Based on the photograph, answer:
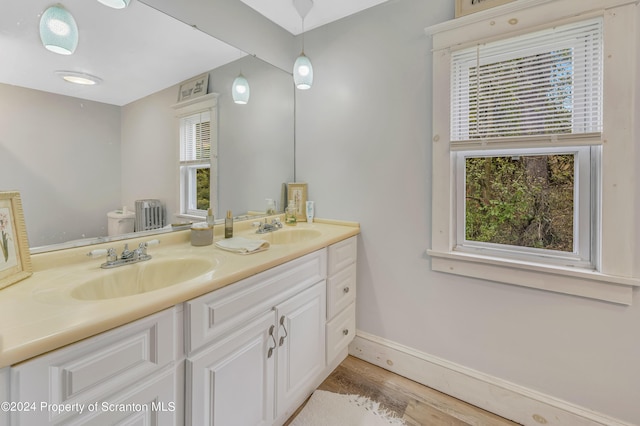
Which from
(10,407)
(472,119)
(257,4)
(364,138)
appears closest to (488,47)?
(472,119)

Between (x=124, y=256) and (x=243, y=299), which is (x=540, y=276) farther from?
(x=124, y=256)

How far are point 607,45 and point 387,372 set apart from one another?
2.03 metres

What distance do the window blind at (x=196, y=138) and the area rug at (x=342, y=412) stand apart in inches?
59.4

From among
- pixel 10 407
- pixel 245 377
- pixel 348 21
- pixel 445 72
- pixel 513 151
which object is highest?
pixel 348 21

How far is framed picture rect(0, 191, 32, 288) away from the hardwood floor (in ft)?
4.99

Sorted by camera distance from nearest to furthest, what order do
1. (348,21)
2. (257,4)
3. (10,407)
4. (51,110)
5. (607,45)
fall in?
(10,407)
(51,110)
(607,45)
(257,4)
(348,21)

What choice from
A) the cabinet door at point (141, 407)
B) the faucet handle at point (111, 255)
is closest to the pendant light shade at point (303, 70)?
the faucet handle at point (111, 255)

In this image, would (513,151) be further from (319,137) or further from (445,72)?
(319,137)

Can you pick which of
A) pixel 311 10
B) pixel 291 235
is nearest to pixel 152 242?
pixel 291 235

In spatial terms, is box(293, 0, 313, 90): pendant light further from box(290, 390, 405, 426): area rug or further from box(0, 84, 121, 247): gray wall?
→ box(290, 390, 405, 426): area rug

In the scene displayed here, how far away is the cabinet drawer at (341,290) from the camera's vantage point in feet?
5.35

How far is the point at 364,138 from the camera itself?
1879 millimetres

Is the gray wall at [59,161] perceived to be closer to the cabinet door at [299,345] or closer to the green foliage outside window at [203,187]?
the green foliage outside window at [203,187]

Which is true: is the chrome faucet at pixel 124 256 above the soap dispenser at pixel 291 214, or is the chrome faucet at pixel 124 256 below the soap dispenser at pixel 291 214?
below
